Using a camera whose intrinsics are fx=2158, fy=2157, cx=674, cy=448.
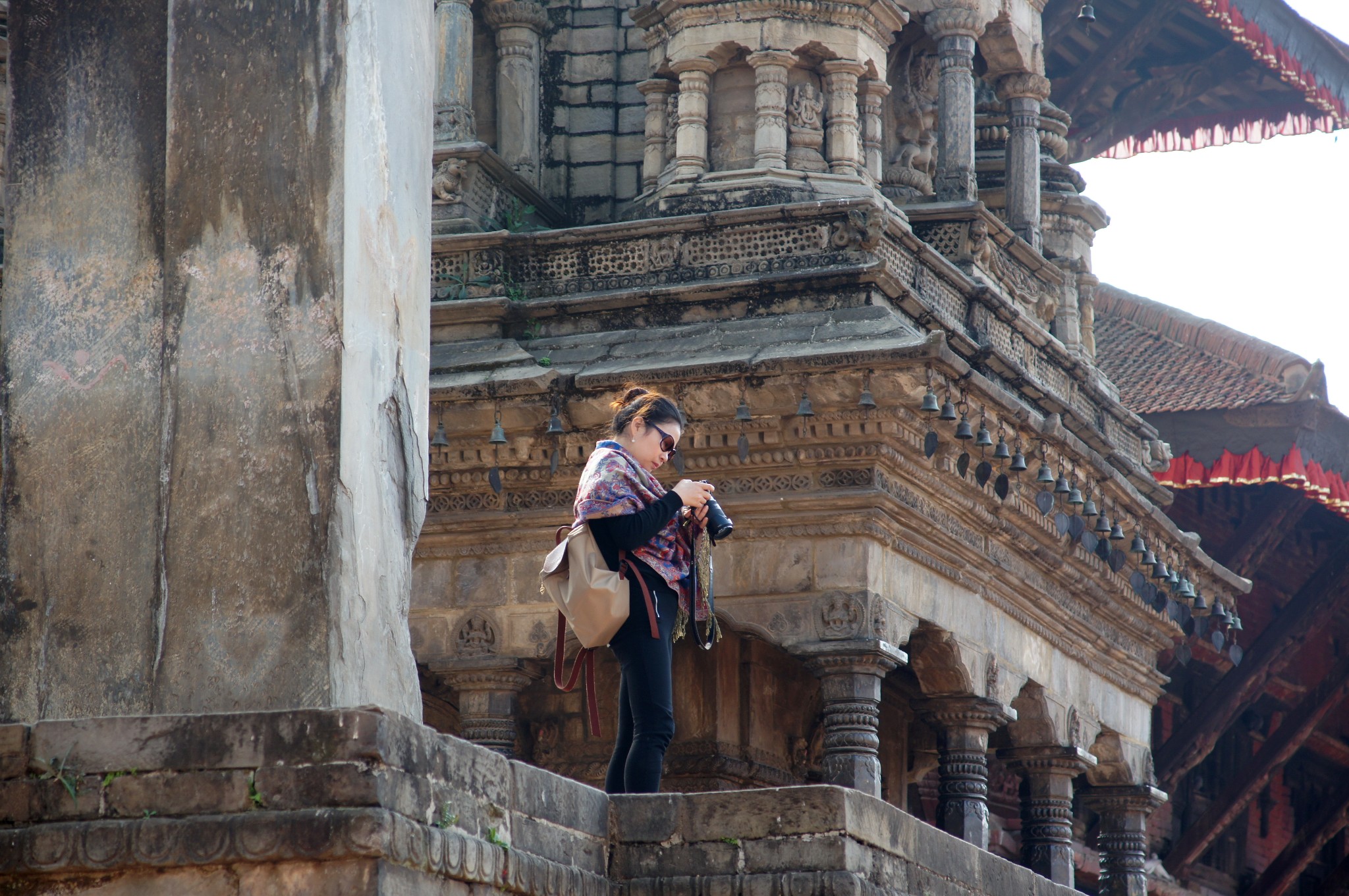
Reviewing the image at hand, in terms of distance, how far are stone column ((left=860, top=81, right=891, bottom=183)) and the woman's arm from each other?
700cm

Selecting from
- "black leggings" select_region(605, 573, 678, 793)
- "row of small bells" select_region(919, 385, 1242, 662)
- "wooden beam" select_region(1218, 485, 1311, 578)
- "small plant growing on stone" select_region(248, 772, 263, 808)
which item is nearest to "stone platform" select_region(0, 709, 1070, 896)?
"small plant growing on stone" select_region(248, 772, 263, 808)

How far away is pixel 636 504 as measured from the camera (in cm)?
619

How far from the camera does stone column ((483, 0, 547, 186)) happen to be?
13.6 metres

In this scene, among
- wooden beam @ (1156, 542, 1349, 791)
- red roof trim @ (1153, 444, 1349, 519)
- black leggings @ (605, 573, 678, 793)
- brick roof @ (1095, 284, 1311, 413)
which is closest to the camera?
black leggings @ (605, 573, 678, 793)

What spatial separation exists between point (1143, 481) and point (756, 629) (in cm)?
416

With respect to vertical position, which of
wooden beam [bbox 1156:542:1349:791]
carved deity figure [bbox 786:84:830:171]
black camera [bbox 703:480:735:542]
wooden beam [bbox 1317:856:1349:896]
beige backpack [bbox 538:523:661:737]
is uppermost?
carved deity figure [bbox 786:84:830:171]

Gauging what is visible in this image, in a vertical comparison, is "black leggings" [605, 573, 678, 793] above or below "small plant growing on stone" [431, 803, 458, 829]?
above

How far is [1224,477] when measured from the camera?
1664 centimetres

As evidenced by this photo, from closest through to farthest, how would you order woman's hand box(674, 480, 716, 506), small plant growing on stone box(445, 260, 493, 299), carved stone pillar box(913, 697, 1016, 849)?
woman's hand box(674, 480, 716, 506) → carved stone pillar box(913, 697, 1016, 849) → small plant growing on stone box(445, 260, 493, 299)

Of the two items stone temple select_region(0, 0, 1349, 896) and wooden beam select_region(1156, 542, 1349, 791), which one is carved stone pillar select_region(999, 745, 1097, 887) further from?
wooden beam select_region(1156, 542, 1349, 791)

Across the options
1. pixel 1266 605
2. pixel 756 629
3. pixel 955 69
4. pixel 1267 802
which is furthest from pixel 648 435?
pixel 1267 802

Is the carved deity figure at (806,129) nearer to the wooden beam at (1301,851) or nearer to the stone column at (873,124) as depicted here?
the stone column at (873,124)

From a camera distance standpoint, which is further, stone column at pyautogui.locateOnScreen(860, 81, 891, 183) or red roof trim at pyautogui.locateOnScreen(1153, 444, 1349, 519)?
red roof trim at pyautogui.locateOnScreen(1153, 444, 1349, 519)

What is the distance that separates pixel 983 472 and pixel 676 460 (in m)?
1.72
